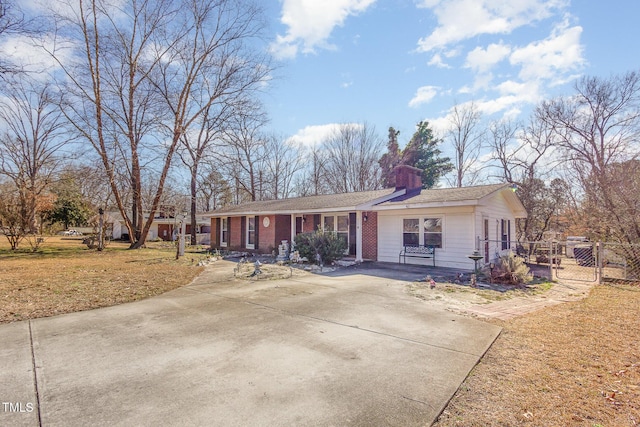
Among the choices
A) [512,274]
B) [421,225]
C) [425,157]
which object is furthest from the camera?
[425,157]

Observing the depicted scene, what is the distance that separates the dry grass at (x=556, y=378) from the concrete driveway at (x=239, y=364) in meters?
0.19

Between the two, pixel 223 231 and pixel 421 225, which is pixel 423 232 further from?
pixel 223 231

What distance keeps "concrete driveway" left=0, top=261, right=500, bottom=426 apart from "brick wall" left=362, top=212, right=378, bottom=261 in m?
7.22

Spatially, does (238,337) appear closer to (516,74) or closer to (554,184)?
(516,74)

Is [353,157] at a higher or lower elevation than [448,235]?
higher

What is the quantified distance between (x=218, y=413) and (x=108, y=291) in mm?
6060

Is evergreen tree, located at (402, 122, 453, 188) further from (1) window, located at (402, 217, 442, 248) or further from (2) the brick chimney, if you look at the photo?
(1) window, located at (402, 217, 442, 248)

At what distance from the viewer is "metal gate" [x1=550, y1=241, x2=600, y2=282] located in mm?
9797

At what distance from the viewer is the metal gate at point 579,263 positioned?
980 centimetres

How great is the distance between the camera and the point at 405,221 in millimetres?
12320

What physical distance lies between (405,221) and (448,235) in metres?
1.72

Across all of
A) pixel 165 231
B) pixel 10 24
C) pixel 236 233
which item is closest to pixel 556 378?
pixel 10 24

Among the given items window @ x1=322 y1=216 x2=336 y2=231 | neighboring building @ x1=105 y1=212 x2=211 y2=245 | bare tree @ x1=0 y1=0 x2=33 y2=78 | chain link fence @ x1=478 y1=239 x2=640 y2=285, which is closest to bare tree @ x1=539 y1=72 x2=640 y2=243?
chain link fence @ x1=478 y1=239 x2=640 y2=285

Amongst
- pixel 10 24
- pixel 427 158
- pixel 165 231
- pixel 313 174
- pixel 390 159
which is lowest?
pixel 165 231
